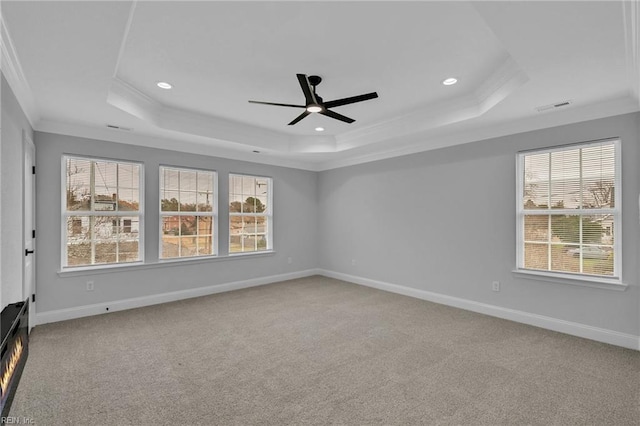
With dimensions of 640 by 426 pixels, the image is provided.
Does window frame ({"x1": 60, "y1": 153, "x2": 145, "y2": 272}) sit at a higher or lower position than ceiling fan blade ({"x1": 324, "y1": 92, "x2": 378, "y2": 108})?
lower

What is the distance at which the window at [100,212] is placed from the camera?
Answer: 4.14m

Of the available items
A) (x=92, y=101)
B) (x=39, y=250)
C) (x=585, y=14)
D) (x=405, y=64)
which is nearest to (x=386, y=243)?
(x=405, y=64)

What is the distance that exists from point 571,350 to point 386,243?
2.92 m

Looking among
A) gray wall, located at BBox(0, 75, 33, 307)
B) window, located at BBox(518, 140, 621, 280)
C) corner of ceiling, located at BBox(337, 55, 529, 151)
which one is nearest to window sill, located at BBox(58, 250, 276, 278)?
gray wall, located at BBox(0, 75, 33, 307)

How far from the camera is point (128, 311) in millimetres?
4340

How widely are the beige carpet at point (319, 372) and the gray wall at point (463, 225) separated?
0.43 m

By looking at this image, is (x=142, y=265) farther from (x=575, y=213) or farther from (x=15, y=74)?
(x=575, y=213)

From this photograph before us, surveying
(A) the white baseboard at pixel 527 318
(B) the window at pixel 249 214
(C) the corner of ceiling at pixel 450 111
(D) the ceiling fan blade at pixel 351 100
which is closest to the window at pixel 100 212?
(B) the window at pixel 249 214

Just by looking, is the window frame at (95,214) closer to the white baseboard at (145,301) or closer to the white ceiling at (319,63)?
the white ceiling at (319,63)

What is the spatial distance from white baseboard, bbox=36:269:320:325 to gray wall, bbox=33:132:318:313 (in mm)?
62

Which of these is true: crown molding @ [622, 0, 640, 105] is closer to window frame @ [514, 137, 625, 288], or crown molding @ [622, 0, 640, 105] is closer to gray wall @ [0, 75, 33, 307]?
window frame @ [514, 137, 625, 288]

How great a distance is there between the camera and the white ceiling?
2025 mm

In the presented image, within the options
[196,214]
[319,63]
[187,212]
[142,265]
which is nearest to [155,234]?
[142,265]

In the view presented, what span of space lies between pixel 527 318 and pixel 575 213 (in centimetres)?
138
